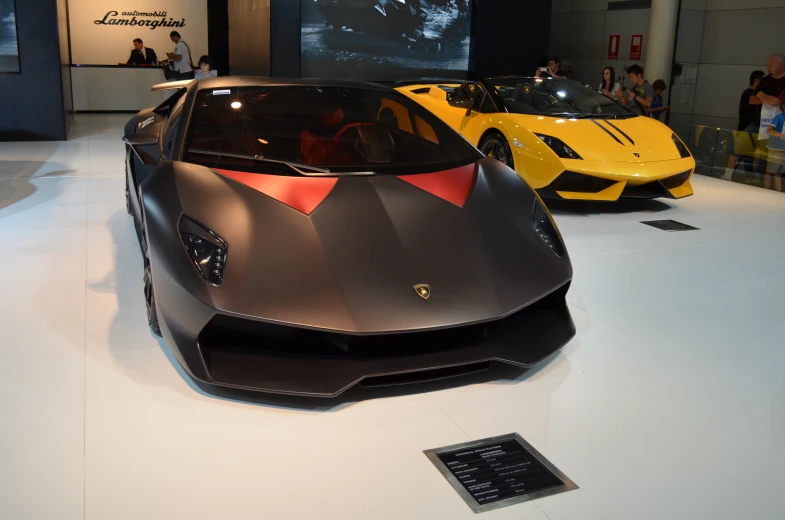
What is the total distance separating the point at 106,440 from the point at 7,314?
1339mm

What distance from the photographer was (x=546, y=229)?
3.04m

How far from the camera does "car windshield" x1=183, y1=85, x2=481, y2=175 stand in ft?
10.0

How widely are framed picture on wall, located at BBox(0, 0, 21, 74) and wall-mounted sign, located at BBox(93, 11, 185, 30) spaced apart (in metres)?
7.39

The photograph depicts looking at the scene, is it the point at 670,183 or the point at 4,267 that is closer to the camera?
the point at 4,267

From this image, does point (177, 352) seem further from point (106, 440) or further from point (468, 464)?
point (468, 464)

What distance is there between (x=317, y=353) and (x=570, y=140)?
377 cm

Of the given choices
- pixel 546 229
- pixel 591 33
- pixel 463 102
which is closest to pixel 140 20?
pixel 591 33

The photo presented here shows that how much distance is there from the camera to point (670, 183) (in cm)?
584

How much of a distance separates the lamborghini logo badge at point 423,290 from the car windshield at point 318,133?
746mm

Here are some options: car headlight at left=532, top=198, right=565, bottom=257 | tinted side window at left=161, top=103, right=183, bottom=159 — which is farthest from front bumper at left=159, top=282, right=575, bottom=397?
tinted side window at left=161, top=103, right=183, bottom=159

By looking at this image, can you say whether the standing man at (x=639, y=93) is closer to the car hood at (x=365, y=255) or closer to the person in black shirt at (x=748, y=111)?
the person in black shirt at (x=748, y=111)

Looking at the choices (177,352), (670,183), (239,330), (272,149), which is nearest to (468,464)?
(239,330)

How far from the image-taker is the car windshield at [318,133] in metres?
3.06

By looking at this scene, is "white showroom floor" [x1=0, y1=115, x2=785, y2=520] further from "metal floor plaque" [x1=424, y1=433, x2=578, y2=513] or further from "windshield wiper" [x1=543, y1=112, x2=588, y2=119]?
"windshield wiper" [x1=543, y1=112, x2=588, y2=119]
